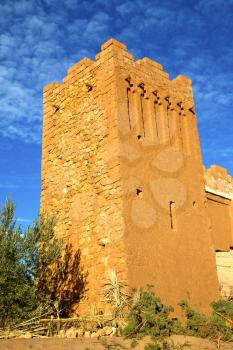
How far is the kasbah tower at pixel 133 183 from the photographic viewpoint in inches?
365

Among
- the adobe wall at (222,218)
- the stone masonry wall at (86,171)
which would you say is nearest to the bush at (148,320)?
the stone masonry wall at (86,171)

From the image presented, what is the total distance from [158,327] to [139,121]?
203 inches

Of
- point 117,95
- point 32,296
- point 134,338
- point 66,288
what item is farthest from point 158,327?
point 117,95

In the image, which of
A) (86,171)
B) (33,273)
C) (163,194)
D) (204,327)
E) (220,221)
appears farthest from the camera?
(220,221)

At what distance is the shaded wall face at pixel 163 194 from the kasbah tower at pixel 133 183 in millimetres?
27

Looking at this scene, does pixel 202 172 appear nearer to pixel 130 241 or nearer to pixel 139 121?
pixel 139 121

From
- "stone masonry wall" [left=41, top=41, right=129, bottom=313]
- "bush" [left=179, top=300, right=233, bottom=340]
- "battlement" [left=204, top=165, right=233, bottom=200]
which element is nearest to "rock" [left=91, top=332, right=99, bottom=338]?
"stone masonry wall" [left=41, top=41, right=129, bottom=313]

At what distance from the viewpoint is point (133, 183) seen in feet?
31.5

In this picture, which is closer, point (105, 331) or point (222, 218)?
point (105, 331)

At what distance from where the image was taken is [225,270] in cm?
1167

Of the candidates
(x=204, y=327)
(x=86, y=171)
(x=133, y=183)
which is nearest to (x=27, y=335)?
(x=204, y=327)

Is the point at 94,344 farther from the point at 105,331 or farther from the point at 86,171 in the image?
the point at 86,171

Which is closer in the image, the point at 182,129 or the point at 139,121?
the point at 139,121

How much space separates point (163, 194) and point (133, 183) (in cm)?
111
